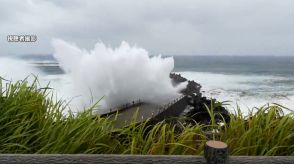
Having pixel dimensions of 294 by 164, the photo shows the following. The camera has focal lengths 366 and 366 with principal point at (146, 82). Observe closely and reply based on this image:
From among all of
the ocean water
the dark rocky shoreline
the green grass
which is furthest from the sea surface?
the green grass

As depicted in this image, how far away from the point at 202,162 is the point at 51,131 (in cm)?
131

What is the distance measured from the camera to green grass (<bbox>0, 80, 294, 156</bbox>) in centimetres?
293

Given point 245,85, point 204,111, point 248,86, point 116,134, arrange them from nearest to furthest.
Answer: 1. point 116,134
2. point 204,111
3. point 248,86
4. point 245,85

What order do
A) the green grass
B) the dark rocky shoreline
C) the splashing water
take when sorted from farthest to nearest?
the splashing water
the dark rocky shoreline
the green grass

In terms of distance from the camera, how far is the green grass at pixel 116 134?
2932 millimetres

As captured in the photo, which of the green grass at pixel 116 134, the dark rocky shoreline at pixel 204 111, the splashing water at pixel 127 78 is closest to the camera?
the green grass at pixel 116 134

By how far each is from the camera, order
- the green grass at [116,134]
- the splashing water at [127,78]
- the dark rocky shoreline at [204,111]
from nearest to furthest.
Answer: the green grass at [116,134] → the dark rocky shoreline at [204,111] → the splashing water at [127,78]

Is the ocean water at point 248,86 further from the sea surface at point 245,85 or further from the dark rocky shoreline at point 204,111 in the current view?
the dark rocky shoreline at point 204,111

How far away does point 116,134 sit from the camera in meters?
3.20

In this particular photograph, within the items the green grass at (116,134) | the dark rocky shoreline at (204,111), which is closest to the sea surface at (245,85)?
the dark rocky shoreline at (204,111)

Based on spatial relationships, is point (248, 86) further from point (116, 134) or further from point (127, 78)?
point (116, 134)

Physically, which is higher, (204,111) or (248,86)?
(204,111)

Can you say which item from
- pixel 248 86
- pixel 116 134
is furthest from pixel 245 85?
pixel 116 134

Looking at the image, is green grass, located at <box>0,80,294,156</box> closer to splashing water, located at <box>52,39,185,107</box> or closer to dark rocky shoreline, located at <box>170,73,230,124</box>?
dark rocky shoreline, located at <box>170,73,230,124</box>
